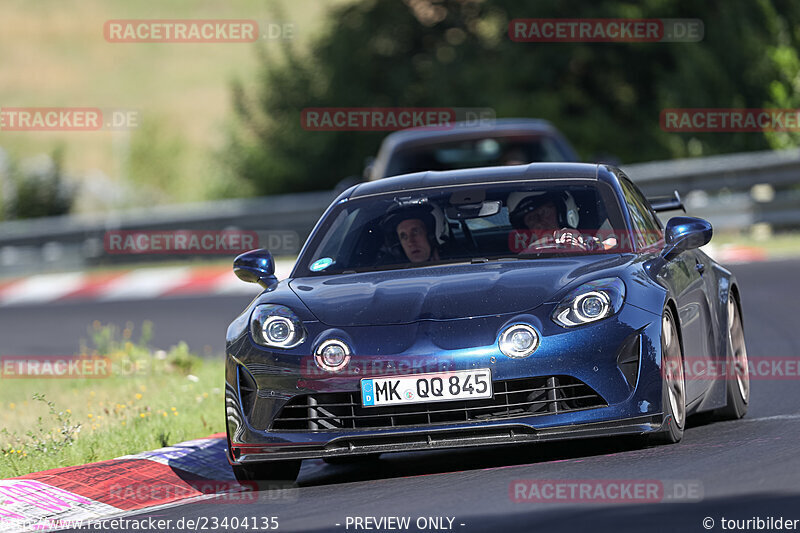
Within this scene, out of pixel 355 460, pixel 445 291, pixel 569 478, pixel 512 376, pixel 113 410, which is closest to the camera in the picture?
pixel 569 478

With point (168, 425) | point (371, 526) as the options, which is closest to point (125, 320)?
point (168, 425)

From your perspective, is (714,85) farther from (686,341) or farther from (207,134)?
(207,134)

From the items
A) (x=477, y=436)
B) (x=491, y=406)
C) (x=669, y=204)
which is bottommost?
(x=477, y=436)

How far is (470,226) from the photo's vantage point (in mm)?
8352

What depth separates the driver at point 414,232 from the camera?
8.21m

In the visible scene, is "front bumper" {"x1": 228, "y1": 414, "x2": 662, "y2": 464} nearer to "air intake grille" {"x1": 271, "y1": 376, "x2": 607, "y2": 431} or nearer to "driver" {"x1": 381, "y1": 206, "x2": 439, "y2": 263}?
"air intake grille" {"x1": 271, "y1": 376, "x2": 607, "y2": 431}

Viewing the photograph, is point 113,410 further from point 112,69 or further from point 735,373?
point 112,69

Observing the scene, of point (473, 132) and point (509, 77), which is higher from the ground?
point (509, 77)

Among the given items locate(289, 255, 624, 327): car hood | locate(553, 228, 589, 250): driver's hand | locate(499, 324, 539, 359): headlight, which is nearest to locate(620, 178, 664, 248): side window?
locate(553, 228, 589, 250): driver's hand

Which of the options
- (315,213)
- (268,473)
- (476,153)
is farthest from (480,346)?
(315,213)

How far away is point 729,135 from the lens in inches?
1083

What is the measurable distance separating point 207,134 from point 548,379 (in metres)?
83.7

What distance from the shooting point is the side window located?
26.8 feet

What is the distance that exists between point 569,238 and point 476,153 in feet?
24.7
